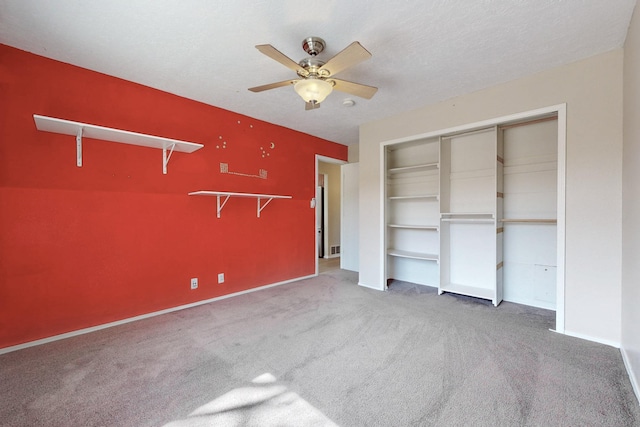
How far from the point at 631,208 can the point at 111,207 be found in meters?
4.28

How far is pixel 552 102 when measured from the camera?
2615mm

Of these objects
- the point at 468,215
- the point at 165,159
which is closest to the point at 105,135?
the point at 165,159

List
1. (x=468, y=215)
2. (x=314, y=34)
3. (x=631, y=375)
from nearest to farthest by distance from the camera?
(x=631, y=375) < (x=314, y=34) < (x=468, y=215)

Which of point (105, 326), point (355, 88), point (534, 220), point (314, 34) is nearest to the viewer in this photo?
point (314, 34)

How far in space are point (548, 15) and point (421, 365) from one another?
2.63m

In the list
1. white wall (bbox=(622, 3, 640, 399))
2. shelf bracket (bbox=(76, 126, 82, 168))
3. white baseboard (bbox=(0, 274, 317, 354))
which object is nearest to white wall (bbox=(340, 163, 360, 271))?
white baseboard (bbox=(0, 274, 317, 354))

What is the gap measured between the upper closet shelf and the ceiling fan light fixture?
1408 millimetres

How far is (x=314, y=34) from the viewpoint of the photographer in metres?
2.09

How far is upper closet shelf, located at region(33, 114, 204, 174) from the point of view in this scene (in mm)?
2199

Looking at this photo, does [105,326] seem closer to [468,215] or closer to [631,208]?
[468,215]

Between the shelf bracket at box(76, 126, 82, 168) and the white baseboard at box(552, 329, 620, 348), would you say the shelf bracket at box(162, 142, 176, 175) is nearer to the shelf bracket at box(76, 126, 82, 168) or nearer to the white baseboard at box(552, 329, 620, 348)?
the shelf bracket at box(76, 126, 82, 168)

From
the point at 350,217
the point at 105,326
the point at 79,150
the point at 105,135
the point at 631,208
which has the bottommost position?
the point at 105,326

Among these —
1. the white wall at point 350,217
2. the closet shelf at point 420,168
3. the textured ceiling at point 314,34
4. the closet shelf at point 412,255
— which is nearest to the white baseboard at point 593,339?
the closet shelf at point 412,255

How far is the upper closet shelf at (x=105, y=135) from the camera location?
86.6 inches
